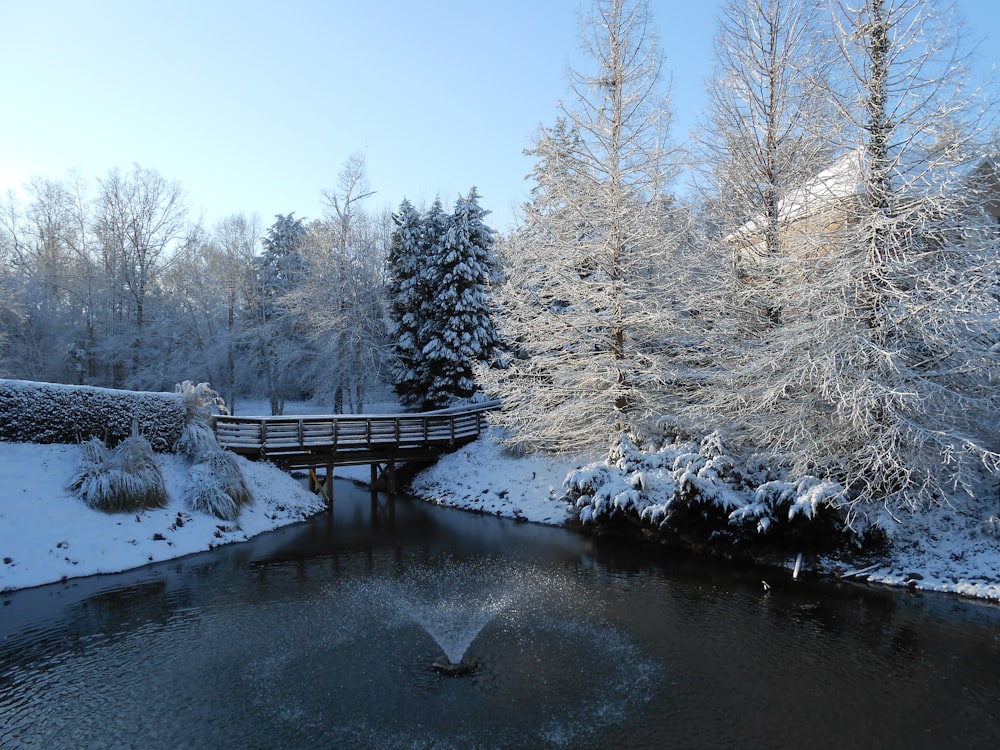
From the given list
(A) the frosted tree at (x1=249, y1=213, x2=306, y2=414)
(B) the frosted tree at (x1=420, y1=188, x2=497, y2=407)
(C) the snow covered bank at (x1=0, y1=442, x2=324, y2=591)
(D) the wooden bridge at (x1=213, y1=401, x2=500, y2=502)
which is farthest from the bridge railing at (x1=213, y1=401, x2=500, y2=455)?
(A) the frosted tree at (x1=249, y1=213, x2=306, y2=414)

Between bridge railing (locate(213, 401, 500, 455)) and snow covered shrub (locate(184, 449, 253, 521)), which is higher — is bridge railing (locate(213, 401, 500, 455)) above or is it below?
above

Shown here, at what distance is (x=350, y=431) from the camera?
2025 centimetres

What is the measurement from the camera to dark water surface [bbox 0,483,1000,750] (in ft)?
20.2

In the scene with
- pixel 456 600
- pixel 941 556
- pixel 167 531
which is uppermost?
pixel 167 531

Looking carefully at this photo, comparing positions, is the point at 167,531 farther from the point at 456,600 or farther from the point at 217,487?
the point at 456,600

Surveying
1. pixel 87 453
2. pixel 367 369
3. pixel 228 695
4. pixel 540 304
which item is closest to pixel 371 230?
pixel 367 369

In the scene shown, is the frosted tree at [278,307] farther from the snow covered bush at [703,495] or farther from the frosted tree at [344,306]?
the snow covered bush at [703,495]

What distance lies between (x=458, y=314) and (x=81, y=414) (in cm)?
1432

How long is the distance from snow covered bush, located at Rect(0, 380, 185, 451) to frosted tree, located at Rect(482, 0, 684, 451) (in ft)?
33.1

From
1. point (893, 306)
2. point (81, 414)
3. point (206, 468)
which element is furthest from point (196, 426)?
point (893, 306)

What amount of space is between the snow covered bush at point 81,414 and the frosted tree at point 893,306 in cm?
1457

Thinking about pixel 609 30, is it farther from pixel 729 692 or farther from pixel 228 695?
pixel 228 695

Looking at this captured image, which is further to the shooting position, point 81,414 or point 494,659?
point 81,414

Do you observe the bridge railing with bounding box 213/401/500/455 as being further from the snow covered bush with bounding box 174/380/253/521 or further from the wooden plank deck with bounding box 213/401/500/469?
the snow covered bush with bounding box 174/380/253/521
